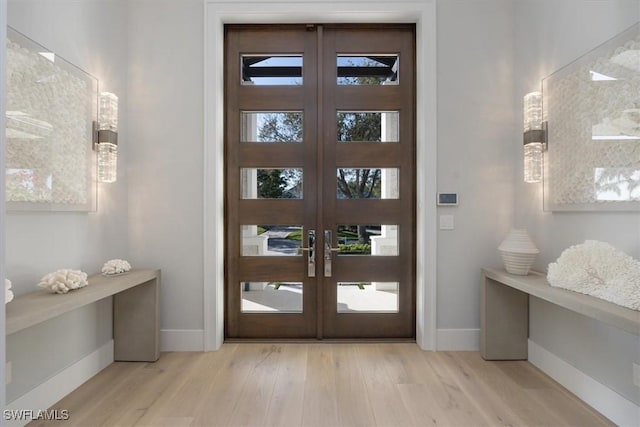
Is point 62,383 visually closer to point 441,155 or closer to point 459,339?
point 459,339

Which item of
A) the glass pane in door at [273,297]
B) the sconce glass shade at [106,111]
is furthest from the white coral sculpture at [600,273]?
the sconce glass shade at [106,111]

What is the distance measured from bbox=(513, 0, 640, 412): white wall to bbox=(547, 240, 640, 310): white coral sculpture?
0.11 m

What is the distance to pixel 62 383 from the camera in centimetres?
202

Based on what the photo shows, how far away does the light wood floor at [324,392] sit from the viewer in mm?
1804

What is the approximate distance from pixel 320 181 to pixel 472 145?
4.39 ft

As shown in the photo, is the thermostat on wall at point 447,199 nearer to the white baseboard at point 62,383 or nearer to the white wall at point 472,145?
the white wall at point 472,145

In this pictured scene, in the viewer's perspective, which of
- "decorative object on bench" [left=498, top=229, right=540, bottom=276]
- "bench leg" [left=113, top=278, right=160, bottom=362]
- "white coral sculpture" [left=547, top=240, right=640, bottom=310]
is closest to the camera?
"white coral sculpture" [left=547, top=240, right=640, bottom=310]

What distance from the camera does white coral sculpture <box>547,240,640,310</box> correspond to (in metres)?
1.57

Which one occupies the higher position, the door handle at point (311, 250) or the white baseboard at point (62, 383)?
the door handle at point (311, 250)

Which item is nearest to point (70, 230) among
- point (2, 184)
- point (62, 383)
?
point (62, 383)

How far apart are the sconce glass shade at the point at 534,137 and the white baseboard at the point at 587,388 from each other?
4.29ft

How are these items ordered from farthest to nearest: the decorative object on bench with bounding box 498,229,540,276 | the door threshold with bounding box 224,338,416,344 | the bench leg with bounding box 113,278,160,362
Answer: the door threshold with bounding box 224,338,416,344, the bench leg with bounding box 113,278,160,362, the decorative object on bench with bounding box 498,229,540,276

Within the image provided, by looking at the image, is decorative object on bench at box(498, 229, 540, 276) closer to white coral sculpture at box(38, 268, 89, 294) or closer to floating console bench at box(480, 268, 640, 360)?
floating console bench at box(480, 268, 640, 360)

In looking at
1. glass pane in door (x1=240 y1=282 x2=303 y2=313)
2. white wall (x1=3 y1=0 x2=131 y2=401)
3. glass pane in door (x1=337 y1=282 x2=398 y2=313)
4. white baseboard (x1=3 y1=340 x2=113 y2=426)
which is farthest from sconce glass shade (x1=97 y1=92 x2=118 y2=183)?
glass pane in door (x1=337 y1=282 x2=398 y2=313)
